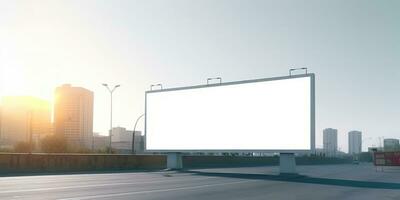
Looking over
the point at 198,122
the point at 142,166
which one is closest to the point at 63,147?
the point at 142,166

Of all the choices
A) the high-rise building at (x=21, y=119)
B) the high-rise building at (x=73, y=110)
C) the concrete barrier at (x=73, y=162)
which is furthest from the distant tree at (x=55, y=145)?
the high-rise building at (x=73, y=110)

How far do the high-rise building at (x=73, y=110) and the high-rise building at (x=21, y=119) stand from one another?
3.13 meters

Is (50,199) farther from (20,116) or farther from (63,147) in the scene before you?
(20,116)

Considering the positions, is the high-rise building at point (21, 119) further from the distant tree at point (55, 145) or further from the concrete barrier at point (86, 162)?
the concrete barrier at point (86, 162)

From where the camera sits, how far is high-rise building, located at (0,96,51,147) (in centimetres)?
12162

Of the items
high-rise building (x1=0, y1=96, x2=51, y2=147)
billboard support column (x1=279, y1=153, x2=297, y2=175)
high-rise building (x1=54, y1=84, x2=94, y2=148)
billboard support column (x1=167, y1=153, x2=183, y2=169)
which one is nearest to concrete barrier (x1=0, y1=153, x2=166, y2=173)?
billboard support column (x1=167, y1=153, x2=183, y2=169)

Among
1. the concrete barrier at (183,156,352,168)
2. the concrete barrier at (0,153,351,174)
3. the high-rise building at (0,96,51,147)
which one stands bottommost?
the concrete barrier at (183,156,352,168)

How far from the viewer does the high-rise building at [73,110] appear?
141 metres

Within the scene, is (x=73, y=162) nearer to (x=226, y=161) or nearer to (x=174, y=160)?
(x=174, y=160)

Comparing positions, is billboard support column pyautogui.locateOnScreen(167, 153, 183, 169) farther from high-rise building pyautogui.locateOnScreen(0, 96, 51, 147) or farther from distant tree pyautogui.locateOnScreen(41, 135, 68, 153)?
high-rise building pyautogui.locateOnScreen(0, 96, 51, 147)

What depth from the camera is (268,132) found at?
43781 millimetres

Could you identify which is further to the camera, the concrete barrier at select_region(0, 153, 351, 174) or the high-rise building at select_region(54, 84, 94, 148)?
the high-rise building at select_region(54, 84, 94, 148)

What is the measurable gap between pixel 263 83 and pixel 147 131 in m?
13.9

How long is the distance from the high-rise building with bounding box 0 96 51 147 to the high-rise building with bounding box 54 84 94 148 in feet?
10.3
